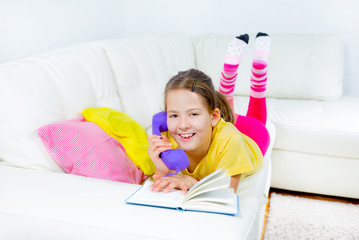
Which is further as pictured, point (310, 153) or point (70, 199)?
point (310, 153)

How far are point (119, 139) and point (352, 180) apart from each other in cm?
144

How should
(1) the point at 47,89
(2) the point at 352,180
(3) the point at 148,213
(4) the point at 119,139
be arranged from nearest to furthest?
(3) the point at 148,213 < (1) the point at 47,89 < (4) the point at 119,139 < (2) the point at 352,180

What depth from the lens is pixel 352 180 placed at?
2188 millimetres

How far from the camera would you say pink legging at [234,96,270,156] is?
1.74 m

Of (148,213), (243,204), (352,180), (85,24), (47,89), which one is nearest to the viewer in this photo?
(148,213)

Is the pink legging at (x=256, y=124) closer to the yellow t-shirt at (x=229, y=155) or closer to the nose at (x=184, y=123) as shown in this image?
the yellow t-shirt at (x=229, y=155)

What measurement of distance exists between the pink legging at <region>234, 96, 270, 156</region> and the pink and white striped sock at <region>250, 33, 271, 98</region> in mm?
44

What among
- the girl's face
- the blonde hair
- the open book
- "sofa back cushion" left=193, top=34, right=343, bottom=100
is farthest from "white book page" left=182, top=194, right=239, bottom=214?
"sofa back cushion" left=193, top=34, right=343, bottom=100

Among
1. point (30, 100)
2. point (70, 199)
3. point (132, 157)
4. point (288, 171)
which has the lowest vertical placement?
point (288, 171)

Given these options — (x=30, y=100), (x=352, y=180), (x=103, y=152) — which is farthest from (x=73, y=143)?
(x=352, y=180)

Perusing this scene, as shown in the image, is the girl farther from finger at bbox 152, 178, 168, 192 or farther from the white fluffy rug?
the white fluffy rug

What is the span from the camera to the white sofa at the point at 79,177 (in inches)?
35.4

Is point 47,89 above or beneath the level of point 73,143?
above

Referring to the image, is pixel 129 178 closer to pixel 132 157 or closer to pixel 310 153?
pixel 132 157
